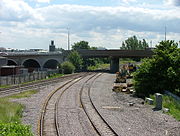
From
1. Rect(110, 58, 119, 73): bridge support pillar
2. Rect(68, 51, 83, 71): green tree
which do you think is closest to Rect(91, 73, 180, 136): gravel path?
Rect(68, 51, 83, 71): green tree

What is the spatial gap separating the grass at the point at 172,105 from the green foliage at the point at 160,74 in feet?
15.9

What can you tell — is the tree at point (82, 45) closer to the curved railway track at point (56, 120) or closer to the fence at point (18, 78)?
the fence at point (18, 78)

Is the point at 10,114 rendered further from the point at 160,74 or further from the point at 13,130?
the point at 160,74

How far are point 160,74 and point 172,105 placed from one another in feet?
29.7

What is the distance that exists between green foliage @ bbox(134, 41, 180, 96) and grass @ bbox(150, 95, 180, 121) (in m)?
4.86

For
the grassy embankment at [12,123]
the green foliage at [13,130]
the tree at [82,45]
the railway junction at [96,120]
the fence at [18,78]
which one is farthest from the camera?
the tree at [82,45]

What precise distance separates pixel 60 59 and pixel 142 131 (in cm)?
8556

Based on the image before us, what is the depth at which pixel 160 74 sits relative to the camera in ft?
114

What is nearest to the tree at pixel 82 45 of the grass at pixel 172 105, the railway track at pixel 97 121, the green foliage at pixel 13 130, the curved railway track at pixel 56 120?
the grass at pixel 172 105

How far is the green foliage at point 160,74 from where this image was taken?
3362 centimetres

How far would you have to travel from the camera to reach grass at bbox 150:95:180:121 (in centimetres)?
2258

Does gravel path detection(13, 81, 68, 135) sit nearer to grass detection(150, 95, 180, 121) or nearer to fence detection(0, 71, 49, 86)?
grass detection(150, 95, 180, 121)

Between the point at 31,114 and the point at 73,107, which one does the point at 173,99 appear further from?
the point at 31,114

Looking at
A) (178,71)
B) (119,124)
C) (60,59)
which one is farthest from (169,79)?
(60,59)
